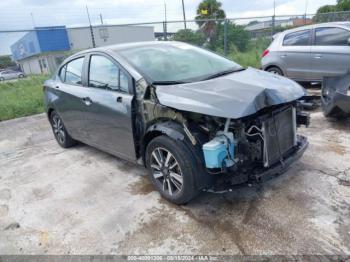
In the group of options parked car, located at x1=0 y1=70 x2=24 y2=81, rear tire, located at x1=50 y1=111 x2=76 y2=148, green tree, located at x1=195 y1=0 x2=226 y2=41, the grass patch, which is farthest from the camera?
green tree, located at x1=195 y1=0 x2=226 y2=41

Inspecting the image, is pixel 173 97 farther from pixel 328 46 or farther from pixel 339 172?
pixel 328 46

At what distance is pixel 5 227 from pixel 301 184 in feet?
10.3

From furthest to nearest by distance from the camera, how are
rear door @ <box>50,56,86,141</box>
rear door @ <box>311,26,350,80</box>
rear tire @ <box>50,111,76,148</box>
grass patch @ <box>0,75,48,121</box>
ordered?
1. grass patch @ <box>0,75,48,121</box>
2. rear door @ <box>311,26,350,80</box>
3. rear tire @ <box>50,111,76,148</box>
4. rear door @ <box>50,56,86,141</box>

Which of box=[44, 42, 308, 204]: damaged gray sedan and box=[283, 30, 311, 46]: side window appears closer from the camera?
box=[44, 42, 308, 204]: damaged gray sedan

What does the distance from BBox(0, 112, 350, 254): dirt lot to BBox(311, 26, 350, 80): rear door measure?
2.88 m

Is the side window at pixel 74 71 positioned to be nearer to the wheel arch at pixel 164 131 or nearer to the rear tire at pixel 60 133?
the rear tire at pixel 60 133

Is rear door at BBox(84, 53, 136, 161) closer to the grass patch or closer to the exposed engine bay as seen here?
the exposed engine bay

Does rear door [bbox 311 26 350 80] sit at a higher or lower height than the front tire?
higher

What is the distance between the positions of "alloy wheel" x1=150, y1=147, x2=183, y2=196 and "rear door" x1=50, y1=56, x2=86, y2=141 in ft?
4.94

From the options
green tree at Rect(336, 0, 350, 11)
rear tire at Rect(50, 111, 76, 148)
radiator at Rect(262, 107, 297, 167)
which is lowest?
rear tire at Rect(50, 111, 76, 148)

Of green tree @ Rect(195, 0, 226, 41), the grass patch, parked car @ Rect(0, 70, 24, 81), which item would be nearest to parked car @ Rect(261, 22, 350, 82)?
the grass patch

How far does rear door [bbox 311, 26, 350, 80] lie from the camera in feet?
20.6

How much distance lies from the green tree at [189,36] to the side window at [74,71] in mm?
6893

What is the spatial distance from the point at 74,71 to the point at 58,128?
125cm
